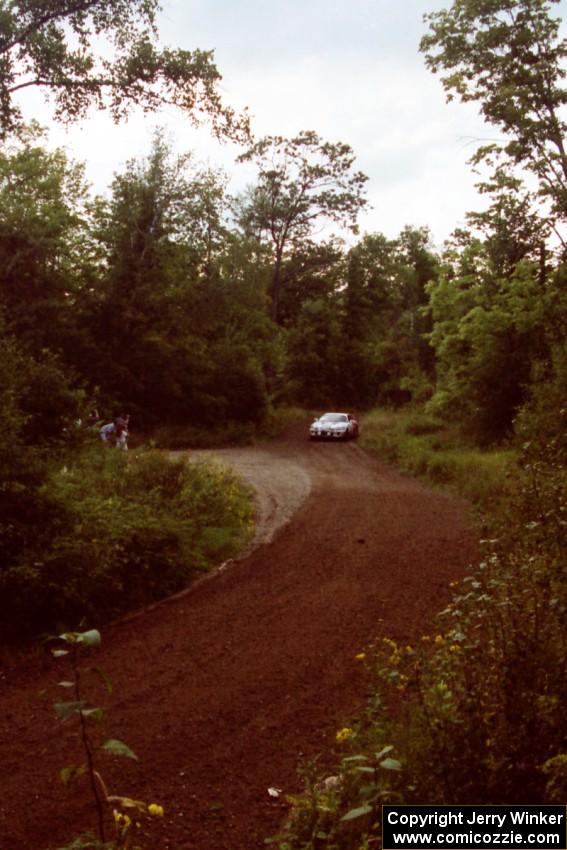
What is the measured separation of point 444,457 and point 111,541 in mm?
16384

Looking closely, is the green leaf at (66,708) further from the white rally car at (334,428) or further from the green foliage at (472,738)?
the white rally car at (334,428)

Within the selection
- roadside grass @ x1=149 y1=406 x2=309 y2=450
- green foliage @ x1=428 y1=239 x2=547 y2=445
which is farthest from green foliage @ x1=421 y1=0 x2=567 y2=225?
roadside grass @ x1=149 y1=406 x2=309 y2=450

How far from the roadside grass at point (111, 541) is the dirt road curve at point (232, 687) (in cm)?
49

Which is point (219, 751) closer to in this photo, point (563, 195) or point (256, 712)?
point (256, 712)

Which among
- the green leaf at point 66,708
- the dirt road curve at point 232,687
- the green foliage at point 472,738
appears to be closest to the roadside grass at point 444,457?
the dirt road curve at point 232,687

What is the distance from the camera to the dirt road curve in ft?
17.0

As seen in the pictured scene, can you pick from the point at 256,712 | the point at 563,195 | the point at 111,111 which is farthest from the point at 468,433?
the point at 256,712

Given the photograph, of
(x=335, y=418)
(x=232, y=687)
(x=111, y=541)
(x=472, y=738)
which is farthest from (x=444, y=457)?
(x=472, y=738)

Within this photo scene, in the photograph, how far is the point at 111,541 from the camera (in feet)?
33.0

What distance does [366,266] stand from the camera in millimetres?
67562

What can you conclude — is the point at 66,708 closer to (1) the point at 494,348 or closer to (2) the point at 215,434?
(1) the point at 494,348

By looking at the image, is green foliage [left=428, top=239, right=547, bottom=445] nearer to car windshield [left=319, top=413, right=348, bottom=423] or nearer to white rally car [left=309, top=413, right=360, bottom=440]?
white rally car [left=309, top=413, right=360, bottom=440]

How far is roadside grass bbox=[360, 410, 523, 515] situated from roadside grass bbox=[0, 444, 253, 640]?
5303mm

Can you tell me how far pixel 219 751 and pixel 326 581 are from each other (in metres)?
5.53
